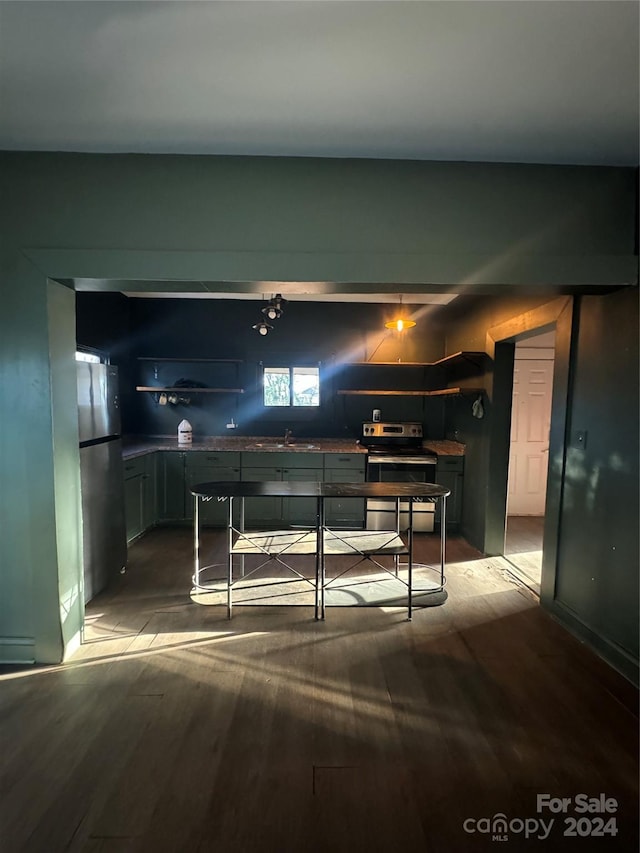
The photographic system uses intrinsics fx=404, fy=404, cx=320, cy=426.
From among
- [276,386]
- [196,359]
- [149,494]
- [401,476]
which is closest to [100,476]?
[149,494]

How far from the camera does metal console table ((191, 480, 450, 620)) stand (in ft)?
8.77

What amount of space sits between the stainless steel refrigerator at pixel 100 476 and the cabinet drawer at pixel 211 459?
3.90ft

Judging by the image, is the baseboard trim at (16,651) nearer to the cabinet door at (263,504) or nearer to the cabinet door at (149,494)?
the cabinet door at (149,494)

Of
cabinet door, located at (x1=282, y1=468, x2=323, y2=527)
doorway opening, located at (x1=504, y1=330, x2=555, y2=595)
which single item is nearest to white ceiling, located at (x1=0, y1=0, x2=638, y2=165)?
cabinet door, located at (x1=282, y1=468, x2=323, y2=527)

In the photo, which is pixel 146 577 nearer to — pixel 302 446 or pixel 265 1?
pixel 302 446

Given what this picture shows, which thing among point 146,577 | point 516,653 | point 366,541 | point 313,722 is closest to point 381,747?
point 313,722

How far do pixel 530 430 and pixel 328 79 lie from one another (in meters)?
4.75

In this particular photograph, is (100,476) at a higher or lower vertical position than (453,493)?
higher

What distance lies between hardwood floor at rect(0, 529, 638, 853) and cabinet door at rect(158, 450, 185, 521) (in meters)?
1.81

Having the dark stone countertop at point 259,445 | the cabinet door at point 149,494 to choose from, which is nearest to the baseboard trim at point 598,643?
the dark stone countertop at point 259,445

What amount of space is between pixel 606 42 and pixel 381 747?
282cm

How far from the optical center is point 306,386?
16.9 ft

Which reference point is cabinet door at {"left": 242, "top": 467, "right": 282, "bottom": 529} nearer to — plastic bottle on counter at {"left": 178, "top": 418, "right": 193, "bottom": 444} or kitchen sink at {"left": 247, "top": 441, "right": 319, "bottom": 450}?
kitchen sink at {"left": 247, "top": 441, "right": 319, "bottom": 450}

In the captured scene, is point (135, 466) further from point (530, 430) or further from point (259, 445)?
point (530, 430)
